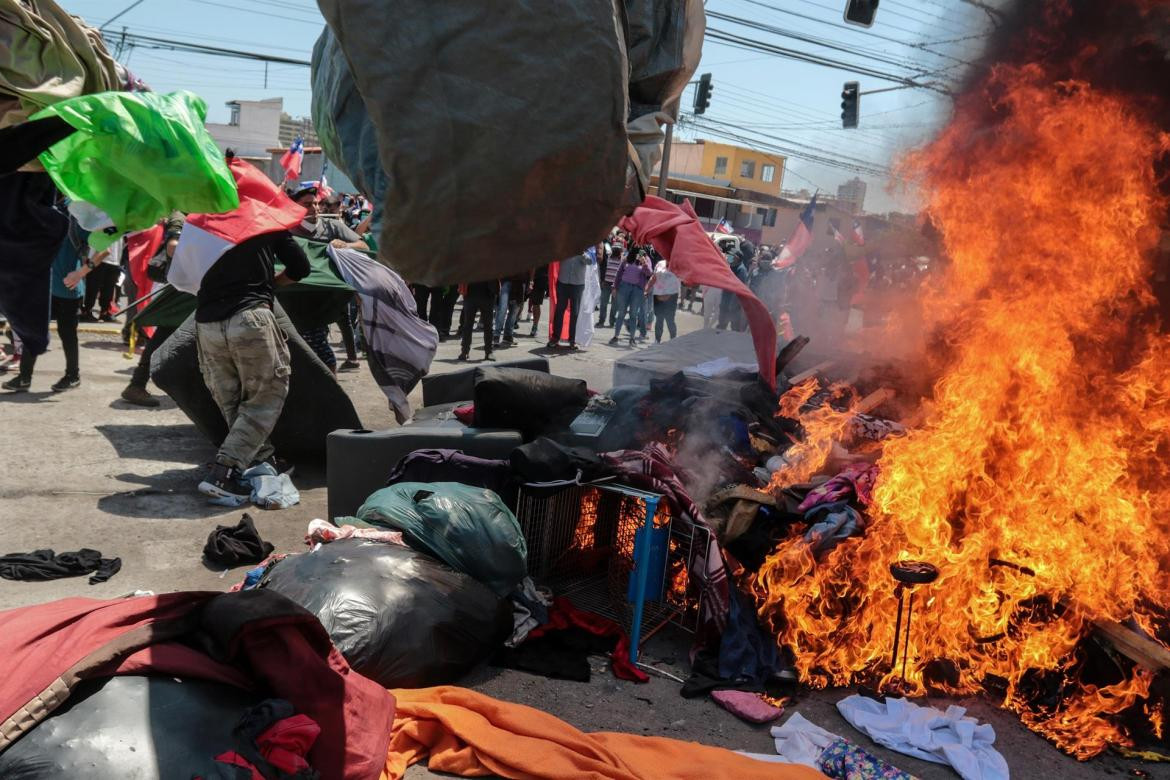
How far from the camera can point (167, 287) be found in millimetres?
7844

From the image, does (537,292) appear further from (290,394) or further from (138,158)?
(138,158)

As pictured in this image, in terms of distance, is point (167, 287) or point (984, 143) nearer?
point (984, 143)

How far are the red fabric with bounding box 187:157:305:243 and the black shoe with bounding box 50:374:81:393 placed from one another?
11.6 ft

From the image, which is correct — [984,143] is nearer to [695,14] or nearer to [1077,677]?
[1077,677]

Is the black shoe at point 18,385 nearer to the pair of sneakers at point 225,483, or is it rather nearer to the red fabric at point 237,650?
the pair of sneakers at point 225,483

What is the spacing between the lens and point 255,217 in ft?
19.1

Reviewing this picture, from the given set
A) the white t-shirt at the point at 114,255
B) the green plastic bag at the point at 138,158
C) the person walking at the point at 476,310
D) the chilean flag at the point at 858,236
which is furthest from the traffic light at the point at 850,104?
the green plastic bag at the point at 138,158

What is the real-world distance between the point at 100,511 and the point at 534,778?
3.80 metres

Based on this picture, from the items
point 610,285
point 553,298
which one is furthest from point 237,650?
point 610,285

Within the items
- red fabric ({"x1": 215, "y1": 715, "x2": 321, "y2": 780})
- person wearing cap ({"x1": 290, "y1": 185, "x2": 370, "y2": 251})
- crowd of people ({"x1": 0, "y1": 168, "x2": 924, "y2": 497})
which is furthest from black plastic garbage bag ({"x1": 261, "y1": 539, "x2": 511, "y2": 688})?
person wearing cap ({"x1": 290, "y1": 185, "x2": 370, "y2": 251})

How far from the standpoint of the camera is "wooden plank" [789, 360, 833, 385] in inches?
268

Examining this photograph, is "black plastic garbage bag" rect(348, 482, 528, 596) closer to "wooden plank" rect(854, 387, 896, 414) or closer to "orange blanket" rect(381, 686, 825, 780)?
"orange blanket" rect(381, 686, 825, 780)

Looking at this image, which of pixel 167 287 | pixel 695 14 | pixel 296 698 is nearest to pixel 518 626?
pixel 296 698

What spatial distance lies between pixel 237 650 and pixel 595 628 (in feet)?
6.94
